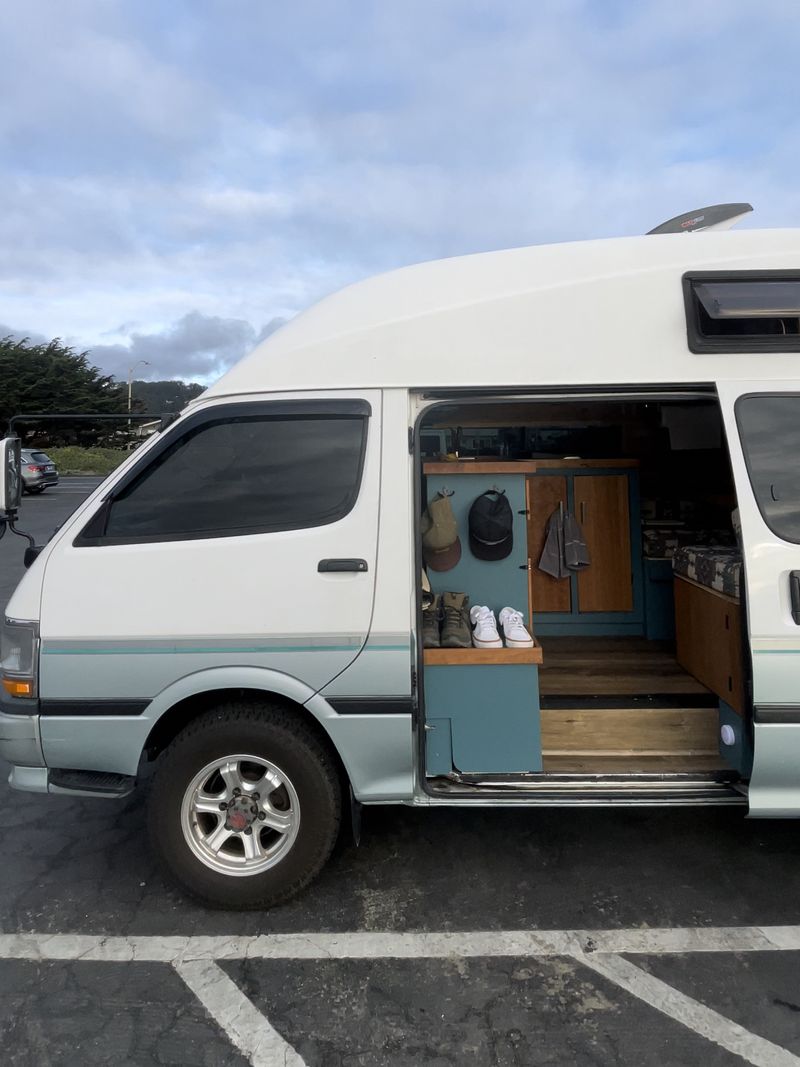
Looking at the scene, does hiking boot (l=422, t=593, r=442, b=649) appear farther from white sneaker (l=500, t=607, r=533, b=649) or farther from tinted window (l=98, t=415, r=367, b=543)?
Answer: tinted window (l=98, t=415, r=367, b=543)

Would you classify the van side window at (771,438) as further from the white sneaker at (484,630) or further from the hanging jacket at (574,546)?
the hanging jacket at (574,546)

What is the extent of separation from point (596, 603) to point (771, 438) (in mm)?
2705

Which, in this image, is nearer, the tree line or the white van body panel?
the white van body panel

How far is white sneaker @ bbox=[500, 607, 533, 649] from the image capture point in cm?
337

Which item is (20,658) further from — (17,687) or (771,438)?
(771,438)

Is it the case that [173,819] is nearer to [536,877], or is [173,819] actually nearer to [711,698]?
[536,877]

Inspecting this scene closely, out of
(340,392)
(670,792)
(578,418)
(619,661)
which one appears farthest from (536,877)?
(578,418)

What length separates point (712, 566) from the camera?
13.1 ft

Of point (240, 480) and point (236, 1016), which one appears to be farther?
point (240, 480)

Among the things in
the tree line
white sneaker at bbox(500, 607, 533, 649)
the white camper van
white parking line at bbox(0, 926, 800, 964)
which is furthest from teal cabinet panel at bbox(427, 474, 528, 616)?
the tree line

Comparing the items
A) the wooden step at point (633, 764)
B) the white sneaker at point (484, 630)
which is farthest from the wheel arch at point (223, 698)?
the wooden step at point (633, 764)

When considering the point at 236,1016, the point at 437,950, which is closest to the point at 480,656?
the point at 437,950

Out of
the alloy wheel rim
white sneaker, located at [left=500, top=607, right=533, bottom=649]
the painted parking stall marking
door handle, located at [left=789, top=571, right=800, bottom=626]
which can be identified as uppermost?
door handle, located at [left=789, top=571, right=800, bottom=626]

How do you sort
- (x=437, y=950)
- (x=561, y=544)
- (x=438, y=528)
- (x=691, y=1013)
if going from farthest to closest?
(x=561, y=544) < (x=438, y=528) < (x=437, y=950) < (x=691, y=1013)
